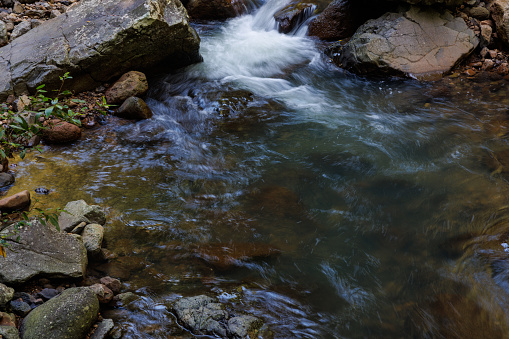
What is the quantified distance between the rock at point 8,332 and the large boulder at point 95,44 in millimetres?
4779

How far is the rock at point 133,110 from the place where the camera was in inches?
244

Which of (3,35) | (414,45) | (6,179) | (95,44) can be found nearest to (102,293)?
(6,179)

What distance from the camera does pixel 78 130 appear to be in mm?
5656

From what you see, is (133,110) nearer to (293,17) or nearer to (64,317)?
(64,317)

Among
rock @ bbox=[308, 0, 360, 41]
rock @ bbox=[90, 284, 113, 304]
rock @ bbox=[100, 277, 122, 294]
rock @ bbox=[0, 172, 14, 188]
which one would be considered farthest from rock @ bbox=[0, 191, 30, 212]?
rock @ bbox=[308, 0, 360, 41]

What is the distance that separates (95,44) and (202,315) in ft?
18.2

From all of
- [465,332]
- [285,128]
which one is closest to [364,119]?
[285,128]

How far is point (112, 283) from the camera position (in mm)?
3121

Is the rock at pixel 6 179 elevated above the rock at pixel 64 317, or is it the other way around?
the rock at pixel 6 179

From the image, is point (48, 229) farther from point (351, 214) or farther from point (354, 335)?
point (351, 214)

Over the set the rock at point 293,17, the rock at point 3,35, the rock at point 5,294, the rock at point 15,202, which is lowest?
the rock at point 5,294

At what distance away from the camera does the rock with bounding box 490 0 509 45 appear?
757cm

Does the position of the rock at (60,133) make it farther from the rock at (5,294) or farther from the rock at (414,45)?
the rock at (414,45)

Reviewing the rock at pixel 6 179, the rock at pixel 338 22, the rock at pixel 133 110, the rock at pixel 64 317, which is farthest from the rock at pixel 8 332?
the rock at pixel 338 22
